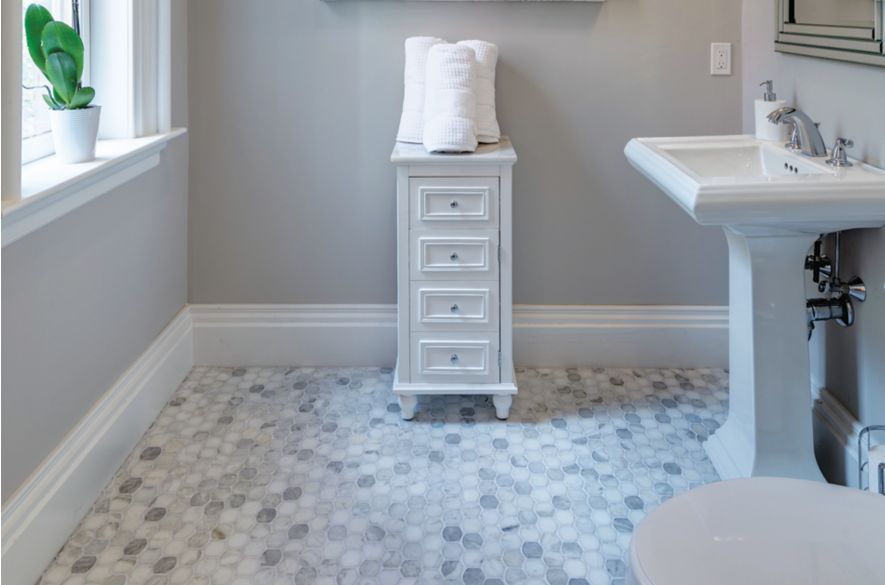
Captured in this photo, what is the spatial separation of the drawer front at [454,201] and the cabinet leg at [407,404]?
53 centimetres

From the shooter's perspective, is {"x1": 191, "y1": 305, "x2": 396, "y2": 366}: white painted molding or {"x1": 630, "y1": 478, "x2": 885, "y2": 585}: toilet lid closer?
{"x1": 630, "y1": 478, "x2": 885, "y2": 585}: toilet lid

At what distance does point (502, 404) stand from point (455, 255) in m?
0.48

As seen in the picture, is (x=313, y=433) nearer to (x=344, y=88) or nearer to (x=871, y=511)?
(x=344, y=88)

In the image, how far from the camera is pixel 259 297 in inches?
116

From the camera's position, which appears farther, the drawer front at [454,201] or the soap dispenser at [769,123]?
the drawer front at [454,201]

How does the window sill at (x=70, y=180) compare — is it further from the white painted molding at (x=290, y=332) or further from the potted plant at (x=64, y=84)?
the white painted molding at (x=290, y=332)

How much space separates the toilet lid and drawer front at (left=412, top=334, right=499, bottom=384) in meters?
1.19

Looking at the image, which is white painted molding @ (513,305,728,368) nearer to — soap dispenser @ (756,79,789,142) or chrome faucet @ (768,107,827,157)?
soap dispenser @ (756,79,789,142)

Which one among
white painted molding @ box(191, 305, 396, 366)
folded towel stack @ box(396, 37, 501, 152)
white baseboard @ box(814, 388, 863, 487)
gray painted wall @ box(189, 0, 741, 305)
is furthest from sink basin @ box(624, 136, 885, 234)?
white painted molding @ box(191, 305, 396, 366)

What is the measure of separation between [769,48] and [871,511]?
5.51ft

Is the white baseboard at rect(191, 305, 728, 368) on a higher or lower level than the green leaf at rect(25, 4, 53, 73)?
lower

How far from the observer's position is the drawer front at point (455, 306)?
2516mm

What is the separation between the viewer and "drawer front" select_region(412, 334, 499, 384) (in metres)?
2.54

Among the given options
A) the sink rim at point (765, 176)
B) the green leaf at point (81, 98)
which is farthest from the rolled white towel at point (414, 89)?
the green leaf at point (81, 98)
